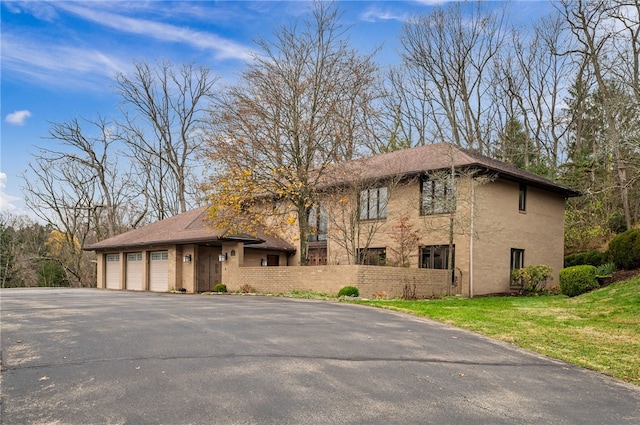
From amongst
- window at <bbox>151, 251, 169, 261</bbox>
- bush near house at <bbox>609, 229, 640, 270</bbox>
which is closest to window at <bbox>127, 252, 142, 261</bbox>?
window at <bbox>151, 251, 169, 261</bbox>

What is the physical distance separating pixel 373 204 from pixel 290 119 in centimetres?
584

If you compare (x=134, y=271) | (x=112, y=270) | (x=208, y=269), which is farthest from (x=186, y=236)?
(x=112, y=270)

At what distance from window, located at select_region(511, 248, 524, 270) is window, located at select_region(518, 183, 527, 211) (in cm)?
201

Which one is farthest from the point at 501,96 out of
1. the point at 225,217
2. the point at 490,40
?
the point at 225,217

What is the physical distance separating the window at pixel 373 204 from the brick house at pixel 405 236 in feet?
0.17

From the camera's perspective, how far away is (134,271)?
103 feet

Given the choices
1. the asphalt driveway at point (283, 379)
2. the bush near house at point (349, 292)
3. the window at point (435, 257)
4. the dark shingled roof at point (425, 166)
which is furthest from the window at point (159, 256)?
the asphalt driveway at point (283, 379)

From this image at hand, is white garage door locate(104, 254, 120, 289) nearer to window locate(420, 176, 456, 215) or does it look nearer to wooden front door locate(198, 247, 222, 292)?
wooden front door locate(198, 247, 222, 292)

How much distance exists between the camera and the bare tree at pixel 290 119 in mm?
22297

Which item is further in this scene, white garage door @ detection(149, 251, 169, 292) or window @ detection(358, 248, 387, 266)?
white garage door @ detection(149, 251, 169, 292)

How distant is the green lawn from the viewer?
8945 millimetres

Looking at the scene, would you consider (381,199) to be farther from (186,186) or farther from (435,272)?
(186,186)

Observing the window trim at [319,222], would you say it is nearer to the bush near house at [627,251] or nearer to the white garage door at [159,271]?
the white garage door at [159,271]

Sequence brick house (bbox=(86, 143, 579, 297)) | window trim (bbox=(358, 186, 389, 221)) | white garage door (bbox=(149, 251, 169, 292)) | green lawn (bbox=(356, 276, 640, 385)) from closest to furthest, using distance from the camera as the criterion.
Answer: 1. green lawn (bbox=(356, 276, 640, 385))
2. brick house (bbox=(86, 143, 579, 297))
3. window trim (bbox=(358, 186, 389, 221))
4. white garage door (bbox=(149, 251, 169, 292))
